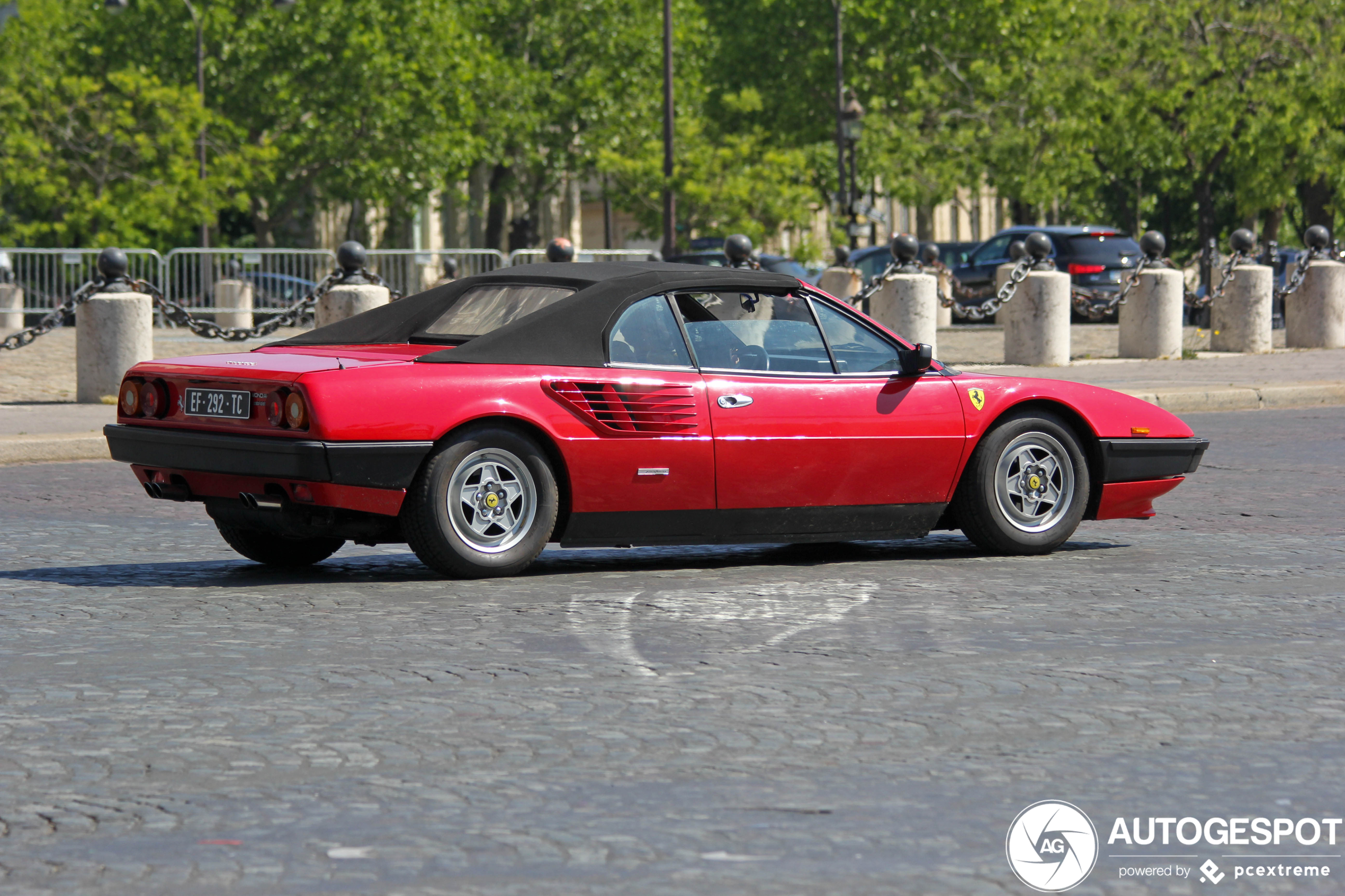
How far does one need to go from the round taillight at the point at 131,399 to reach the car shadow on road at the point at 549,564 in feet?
2.13

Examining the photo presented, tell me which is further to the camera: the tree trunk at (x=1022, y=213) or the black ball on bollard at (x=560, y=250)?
the tree trunk at (x=1022, y=213)

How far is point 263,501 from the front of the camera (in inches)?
301

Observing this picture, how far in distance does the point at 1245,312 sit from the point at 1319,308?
4.94 feet

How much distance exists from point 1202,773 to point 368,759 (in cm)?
195

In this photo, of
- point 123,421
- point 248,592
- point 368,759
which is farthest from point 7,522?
point 368,759

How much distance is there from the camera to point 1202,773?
4.71 m

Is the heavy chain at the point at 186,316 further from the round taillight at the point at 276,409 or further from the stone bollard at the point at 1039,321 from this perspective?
the round taillight at the point at 276,409

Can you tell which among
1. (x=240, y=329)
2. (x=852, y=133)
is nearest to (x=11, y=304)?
(x=240, y=329)

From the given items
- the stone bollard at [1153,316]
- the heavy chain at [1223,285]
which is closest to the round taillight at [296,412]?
the stone bollard at [1153,316]

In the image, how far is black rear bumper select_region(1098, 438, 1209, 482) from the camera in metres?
8.77

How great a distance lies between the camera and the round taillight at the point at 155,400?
8008mm

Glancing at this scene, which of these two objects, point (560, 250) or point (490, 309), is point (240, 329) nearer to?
point (560, 250)

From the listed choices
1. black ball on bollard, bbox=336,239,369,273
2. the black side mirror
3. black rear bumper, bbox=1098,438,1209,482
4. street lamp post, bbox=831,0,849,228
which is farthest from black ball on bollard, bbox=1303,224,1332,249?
street lamp post, bbox=831,0,849,228

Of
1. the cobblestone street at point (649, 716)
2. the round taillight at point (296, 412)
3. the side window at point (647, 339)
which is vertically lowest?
the cobblestone street at point (649, 716)
